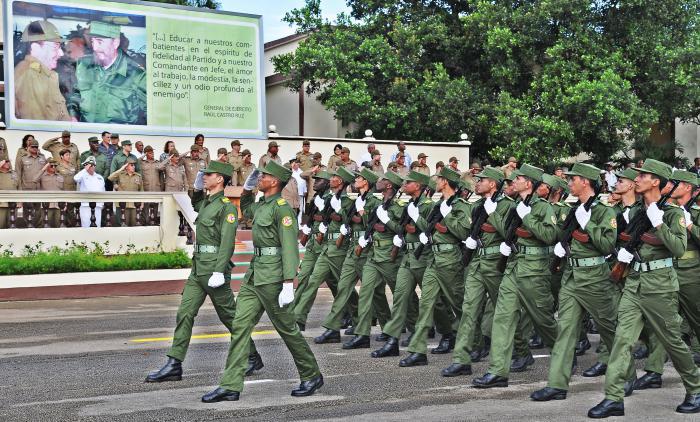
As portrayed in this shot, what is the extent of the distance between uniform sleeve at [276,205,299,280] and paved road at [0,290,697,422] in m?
1.04

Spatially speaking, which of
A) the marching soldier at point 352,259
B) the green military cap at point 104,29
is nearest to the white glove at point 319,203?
the marching soldier at point 352,259

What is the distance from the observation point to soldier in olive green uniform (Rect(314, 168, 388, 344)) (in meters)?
11.5

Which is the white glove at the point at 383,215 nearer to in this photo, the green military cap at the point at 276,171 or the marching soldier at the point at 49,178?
the green military cap at the point at 276,171

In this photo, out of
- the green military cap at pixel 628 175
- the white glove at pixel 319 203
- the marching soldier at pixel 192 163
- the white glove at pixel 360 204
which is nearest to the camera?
the green military cap at pixel 628 175

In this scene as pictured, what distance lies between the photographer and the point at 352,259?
11641 millimetres

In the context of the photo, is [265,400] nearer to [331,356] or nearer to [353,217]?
[331,356]

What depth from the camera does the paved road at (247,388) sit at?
25.3ft

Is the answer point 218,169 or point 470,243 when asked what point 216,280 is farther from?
point 470,243

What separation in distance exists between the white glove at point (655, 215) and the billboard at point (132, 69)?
654 inches

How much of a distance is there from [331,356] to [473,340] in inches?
68.4

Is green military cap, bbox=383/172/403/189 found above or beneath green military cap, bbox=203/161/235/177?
beneath

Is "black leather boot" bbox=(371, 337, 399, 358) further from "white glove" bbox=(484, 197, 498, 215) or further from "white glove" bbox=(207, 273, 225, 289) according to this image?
"white glove" bbox=(207, 273, 225, 289)

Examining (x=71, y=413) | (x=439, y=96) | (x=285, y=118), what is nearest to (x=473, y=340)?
(x=71, y=413)

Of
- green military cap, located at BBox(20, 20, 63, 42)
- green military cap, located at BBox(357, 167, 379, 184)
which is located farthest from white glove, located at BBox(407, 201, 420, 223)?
green military cap, located at BBox(20, 20, 63, 42)
